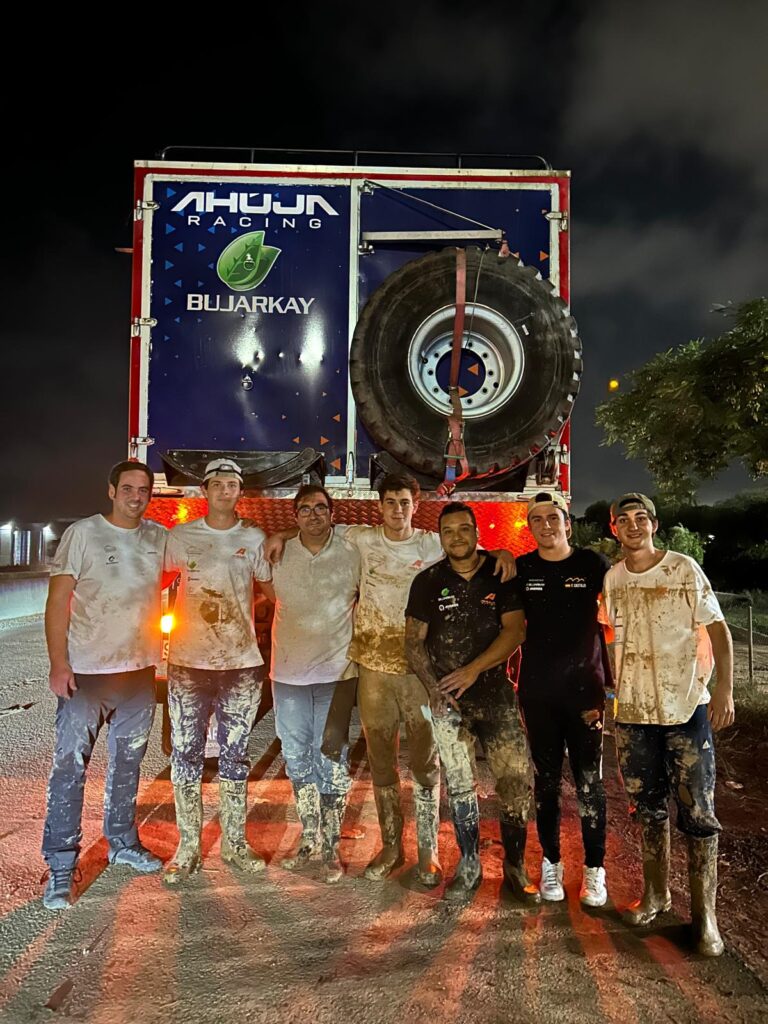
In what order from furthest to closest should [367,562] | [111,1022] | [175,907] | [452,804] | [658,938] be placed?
[367,562] → [452,804] → [175,907] → [658,938] → [111,1022]

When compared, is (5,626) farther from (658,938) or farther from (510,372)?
(658,938)

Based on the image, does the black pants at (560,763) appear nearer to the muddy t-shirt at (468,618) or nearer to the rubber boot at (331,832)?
the muddy t-shirt at (468,618)

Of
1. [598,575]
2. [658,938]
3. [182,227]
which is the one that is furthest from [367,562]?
[182,227]

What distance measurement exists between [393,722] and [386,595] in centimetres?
61

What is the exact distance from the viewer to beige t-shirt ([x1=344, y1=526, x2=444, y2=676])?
3119 millimetres

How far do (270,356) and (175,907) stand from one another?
123 inches

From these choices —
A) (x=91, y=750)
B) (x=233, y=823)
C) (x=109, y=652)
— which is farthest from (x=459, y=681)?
(x=91, y=750)

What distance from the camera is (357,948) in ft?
8.21

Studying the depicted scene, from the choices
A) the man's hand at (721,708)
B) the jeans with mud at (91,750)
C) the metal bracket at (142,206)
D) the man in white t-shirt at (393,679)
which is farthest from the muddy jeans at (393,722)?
the metal bracket at (142,206)

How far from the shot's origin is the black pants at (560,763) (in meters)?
2.79

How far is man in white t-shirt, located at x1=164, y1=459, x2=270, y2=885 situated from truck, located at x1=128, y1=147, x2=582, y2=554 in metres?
0.81

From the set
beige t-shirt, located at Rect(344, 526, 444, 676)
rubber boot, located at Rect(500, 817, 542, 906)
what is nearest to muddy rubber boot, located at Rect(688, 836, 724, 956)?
rubber boot, located at Rect(500, 817, 542, 906)

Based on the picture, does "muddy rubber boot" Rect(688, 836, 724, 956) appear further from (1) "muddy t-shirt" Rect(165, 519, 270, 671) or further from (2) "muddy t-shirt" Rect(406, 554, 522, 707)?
(1) "muddy t-shirt" Rect(165, 519, 270, 671)

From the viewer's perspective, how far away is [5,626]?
11.8 meters
